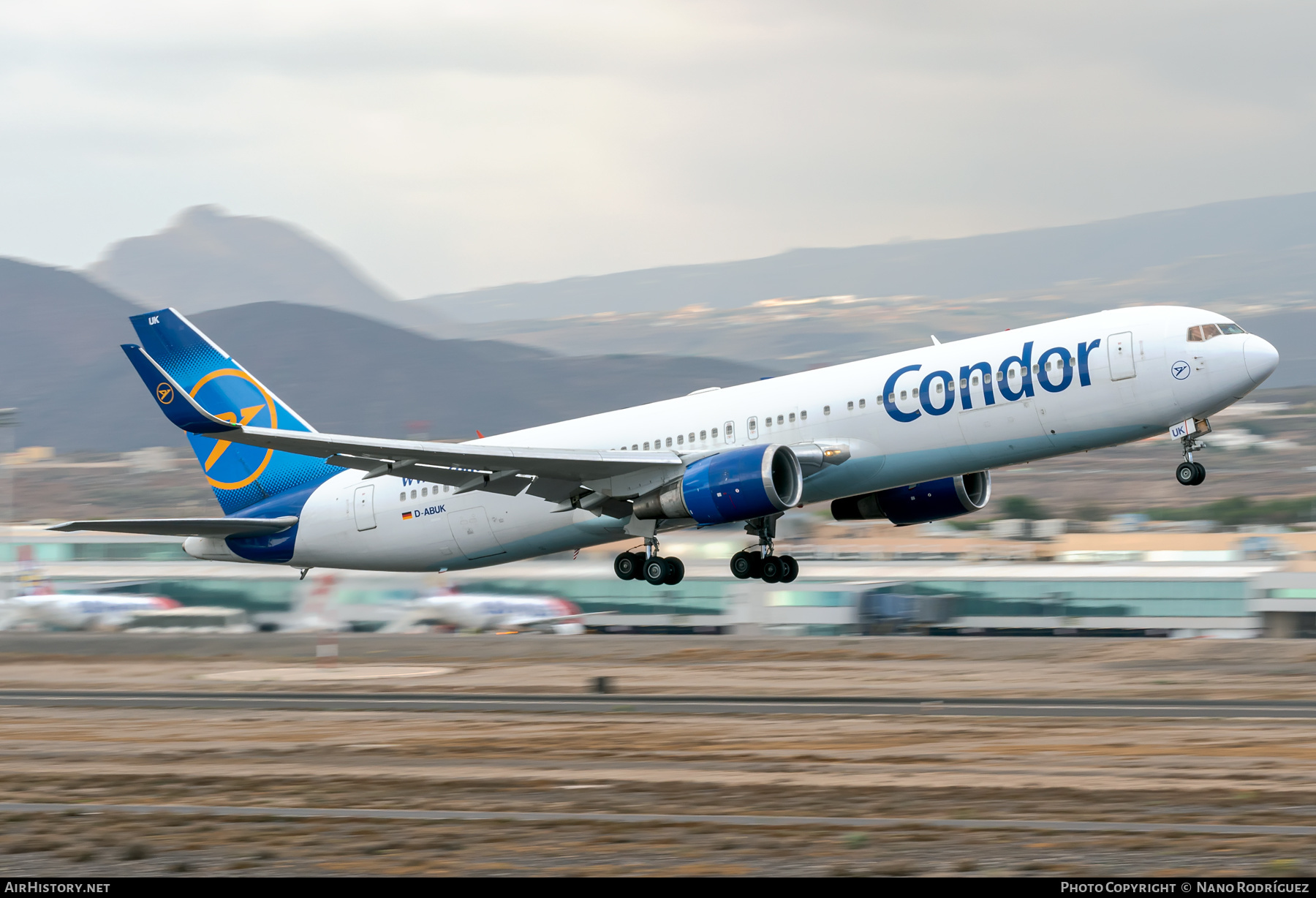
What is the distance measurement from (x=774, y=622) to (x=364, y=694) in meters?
29.7

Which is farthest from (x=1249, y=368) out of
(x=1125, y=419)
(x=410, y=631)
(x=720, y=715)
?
(x=410, y=631)

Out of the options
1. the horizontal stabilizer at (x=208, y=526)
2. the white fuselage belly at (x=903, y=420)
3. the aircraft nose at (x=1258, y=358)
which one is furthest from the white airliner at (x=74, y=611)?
the aircraft nose at (x=1258, y=358)

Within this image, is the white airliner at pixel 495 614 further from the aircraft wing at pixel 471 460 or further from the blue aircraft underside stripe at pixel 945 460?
the blue aircraft underside stripe at pixel 945 460

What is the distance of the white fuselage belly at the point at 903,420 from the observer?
30922 mm

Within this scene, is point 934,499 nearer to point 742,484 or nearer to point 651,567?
point 742,484

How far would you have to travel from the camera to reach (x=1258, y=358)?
30.6 metres

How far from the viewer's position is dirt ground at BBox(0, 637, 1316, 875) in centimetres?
1941

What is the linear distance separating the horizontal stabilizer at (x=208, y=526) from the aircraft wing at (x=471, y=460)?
361 cm

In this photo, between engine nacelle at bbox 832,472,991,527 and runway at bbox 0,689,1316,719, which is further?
runway at bbox 0,689,1316,719

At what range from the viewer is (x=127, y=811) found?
24188 mm

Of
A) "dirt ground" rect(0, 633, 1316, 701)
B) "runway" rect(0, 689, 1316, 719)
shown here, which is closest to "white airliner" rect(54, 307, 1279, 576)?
"runway" rect(0, 689, 1316, 719)

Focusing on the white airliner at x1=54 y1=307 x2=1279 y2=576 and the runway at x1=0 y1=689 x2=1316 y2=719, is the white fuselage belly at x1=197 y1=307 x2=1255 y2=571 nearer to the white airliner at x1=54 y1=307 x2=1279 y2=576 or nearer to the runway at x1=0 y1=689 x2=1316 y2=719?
the white airliner at x1=54 y1=307 x2=1279 y2=576

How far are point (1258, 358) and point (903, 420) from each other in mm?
7744

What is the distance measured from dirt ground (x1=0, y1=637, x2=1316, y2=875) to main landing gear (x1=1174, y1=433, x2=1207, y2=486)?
597 centimetres
